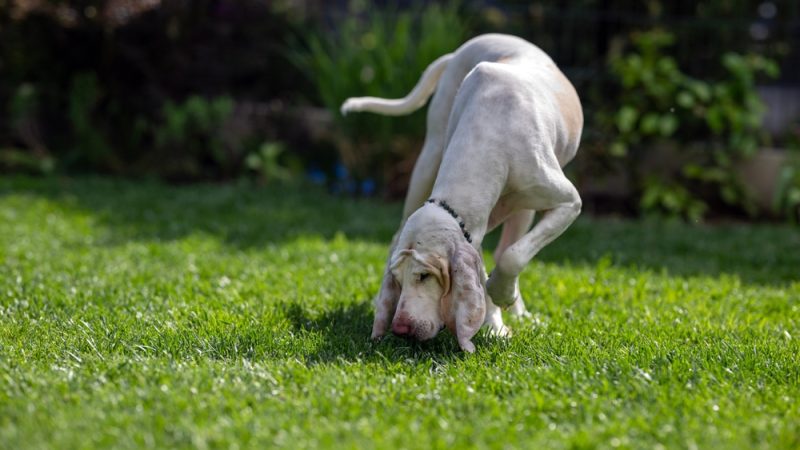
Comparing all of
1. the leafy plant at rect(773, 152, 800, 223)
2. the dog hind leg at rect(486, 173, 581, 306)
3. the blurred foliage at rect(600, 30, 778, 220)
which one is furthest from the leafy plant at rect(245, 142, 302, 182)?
the dog hind leg at rect(486, 173, 581, 306)

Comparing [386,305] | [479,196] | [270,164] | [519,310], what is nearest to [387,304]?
[386,305]

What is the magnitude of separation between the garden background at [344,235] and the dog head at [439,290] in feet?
0.49

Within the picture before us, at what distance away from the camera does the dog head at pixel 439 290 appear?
3621 mm

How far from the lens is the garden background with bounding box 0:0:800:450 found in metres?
3.02

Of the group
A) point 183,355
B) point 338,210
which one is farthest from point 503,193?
point 338,210

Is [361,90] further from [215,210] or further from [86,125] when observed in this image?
[86,125]

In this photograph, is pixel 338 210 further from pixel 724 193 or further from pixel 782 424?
pixel 782 424

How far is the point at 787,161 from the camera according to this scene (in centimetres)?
859

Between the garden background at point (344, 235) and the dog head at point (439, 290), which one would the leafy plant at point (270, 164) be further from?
the dog head at point (439, 290)

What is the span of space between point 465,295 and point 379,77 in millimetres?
5804

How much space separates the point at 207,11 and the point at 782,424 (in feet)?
29.6

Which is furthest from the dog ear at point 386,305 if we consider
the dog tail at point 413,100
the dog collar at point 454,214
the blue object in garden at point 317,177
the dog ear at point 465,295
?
the blue object in garden at point 317,177

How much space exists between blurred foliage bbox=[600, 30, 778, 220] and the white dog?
435 cm

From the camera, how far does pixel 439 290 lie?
369 centimetres
